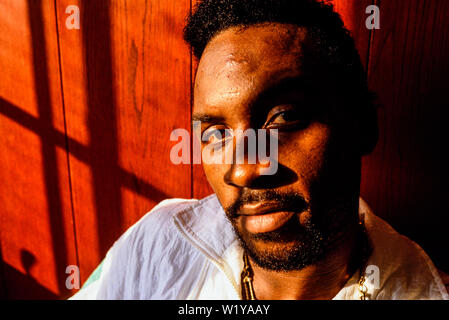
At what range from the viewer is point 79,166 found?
1.31 m

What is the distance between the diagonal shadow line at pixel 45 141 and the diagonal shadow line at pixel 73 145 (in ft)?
0.07

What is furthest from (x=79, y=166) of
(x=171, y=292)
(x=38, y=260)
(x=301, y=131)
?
(x=301, y=131)

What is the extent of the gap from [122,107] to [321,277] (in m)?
0.92

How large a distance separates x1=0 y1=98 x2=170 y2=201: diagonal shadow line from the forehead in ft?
2.21

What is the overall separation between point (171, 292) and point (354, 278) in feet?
1.80

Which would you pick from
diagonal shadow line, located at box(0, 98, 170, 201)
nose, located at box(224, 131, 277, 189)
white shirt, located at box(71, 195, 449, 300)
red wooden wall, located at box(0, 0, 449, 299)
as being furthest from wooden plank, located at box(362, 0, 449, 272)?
diagonal shadow line, located at box(0, 98, 170, 201)

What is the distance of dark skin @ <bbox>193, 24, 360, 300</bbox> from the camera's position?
62 cm

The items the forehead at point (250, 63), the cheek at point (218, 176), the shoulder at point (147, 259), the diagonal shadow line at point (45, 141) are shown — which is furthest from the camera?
the diagonal shadow line at point (45, 141)

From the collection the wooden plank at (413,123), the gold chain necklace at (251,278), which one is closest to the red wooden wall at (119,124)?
the wooden plank at (413,123)

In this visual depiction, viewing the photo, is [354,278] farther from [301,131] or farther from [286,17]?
[286,17]

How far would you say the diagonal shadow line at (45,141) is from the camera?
119 centimetres

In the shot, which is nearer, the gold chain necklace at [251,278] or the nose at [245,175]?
the nose at [245,175]

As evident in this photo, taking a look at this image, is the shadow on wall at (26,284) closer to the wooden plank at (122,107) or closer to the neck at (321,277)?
the wooden plank at (122,107)

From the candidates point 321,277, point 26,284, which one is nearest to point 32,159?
point 26,284
